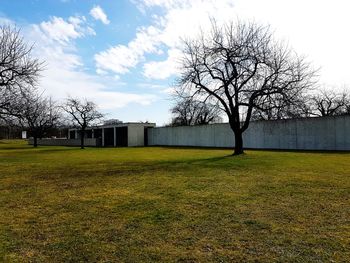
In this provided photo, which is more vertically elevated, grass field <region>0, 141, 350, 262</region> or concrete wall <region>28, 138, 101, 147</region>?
concrete wall <region>28, 138, 101, 147</region>

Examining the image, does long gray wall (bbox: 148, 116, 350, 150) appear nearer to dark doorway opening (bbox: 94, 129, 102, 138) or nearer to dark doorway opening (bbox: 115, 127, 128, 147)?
dark doorway opening (bbox: 115, 127, 128, 147)

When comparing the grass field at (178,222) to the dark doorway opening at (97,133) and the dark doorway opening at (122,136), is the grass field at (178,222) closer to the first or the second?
the dark doorway opening at (122,136)

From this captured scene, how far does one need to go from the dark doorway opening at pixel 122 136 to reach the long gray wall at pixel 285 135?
10.7m

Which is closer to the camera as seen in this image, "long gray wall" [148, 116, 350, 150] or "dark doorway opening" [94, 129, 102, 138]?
"long gray wall" [148, 116, 350, 150]

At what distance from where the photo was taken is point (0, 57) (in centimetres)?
2209

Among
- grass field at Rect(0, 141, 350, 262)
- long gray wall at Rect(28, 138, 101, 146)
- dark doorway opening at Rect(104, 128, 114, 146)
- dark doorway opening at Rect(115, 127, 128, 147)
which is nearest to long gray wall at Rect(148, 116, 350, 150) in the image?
dark doorway opening at Rect(115, 127, 128, 147)

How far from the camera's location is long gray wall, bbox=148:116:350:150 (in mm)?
31359

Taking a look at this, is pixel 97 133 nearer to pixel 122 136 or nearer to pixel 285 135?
pixel 122 136

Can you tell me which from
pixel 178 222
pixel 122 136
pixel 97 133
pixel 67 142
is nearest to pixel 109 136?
pixel 122 136

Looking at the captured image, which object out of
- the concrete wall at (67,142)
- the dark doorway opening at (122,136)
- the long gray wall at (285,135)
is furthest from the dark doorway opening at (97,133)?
the long gray wall at (285,135)

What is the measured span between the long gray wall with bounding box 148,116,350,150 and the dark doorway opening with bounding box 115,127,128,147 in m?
10.7

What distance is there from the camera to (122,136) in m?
58.6

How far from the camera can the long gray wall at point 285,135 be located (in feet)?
103

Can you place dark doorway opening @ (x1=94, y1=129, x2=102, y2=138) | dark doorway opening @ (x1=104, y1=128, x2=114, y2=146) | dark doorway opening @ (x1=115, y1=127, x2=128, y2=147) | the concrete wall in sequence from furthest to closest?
dark doorway opening @ (x1=94, y1=129, x2=102, y2=138) → the concrete wall → dark doorway opening @ (x1=104, y1=128, x2=114, y2=146) → dark doorway opening @ (x1=115, y1=127, x2=128, y2=147)
